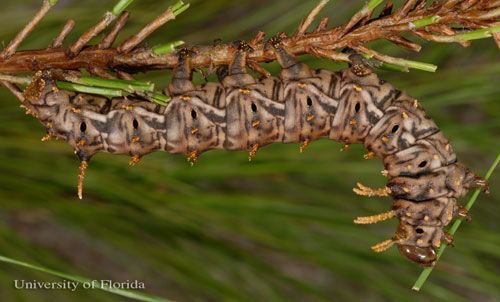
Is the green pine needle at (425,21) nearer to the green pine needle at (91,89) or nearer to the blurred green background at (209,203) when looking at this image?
the green pine needle at (91,89)

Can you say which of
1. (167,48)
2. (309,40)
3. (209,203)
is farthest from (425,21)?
(209,203)

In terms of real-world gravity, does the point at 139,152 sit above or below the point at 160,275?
above

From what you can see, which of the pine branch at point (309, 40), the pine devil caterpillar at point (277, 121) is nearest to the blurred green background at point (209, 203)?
the pine devil caterpillar at point (277, 121)

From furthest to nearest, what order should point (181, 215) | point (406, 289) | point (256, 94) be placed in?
1. point (406, 289)
2. point (181, 215)
3. point (256, 94)

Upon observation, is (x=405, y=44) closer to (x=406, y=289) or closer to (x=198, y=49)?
(x=198, y=49)

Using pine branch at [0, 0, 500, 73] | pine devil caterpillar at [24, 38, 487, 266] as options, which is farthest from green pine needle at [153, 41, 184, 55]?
pine devil caterpillar at [24, 38, 487, 266]

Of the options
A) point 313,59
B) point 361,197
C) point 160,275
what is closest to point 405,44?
point 313,59
